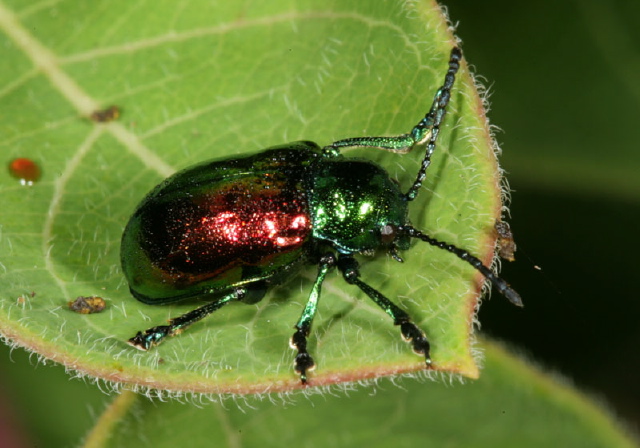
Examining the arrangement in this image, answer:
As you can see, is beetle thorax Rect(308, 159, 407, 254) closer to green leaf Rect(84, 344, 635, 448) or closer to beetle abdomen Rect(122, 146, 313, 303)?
beetle abdomen Rect(122, 146, 313, 303)

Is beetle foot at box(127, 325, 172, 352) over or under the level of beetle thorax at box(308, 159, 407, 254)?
under

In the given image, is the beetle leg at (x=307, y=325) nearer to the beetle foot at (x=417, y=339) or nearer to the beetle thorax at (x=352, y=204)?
the beetle thorax at (x=352, y=204)

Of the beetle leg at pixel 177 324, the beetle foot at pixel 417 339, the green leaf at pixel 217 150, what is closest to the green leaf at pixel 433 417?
the beetle leg at pixel 177 324

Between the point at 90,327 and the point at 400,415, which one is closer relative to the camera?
the point at 90,327

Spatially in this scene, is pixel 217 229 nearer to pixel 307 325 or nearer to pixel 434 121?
pixel 307 325

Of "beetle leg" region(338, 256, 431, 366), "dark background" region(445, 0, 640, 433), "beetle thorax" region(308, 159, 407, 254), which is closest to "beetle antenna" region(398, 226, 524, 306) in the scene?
"beetle thorax" region(308, 159, 407, 254)

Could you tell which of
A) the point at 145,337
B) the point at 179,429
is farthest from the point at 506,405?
the point at 145,337

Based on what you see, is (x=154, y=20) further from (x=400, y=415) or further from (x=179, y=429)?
(x=400, y=415)
